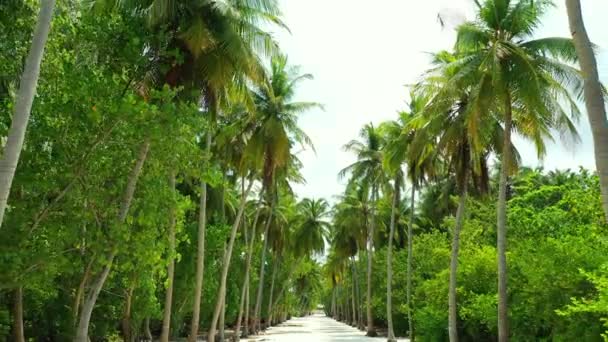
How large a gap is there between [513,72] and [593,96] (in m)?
8.17

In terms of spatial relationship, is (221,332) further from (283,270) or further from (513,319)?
(283,270)

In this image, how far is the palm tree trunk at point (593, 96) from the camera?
7.08 meters

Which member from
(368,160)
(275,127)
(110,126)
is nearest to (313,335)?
(368,160)

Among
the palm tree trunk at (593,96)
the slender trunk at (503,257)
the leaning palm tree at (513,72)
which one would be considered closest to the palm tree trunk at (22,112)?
the palm tree trunk at (593,96)

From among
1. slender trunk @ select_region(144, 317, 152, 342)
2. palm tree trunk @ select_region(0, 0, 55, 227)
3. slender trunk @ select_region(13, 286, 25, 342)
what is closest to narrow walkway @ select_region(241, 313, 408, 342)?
slender trunk @ select_region(144, 317, 152, 342)

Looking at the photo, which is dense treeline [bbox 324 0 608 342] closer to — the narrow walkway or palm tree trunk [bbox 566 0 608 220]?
palm tree trunk [bbox 566 0 608 220]

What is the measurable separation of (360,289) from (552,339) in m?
38.7

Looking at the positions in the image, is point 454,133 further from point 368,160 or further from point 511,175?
point 368,160

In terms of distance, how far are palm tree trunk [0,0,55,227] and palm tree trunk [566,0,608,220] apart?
6.68 metres

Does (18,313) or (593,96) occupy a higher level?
(593,96)

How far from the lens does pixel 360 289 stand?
5241 cm

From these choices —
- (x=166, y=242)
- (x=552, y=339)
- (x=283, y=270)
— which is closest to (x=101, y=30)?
(x=166, y=242)

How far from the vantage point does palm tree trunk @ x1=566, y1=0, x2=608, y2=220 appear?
7078mm

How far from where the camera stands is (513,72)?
50.2 feet
